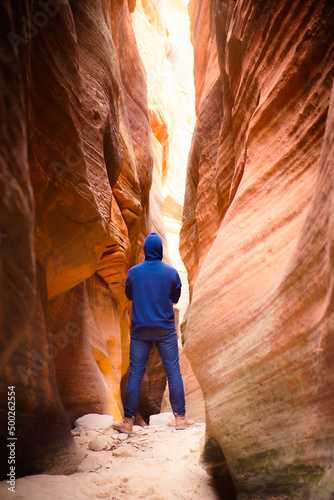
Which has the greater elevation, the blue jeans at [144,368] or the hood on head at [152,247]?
the hood on head at [152,247]

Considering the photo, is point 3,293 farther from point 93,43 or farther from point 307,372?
point 93,43

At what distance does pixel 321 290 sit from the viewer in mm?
1817

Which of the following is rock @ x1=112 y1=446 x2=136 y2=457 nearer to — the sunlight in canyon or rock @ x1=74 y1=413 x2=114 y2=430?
rock @ x1=74 y1=413 x2=114 y2=430

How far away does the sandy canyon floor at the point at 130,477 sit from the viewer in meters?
2.18

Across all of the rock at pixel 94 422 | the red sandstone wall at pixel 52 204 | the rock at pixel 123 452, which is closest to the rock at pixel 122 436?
the rock at pixel 94 422

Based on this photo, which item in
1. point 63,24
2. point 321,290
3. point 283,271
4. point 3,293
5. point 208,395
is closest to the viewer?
point 3,293


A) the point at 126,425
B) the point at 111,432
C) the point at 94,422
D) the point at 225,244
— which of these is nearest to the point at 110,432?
the point at 111,432

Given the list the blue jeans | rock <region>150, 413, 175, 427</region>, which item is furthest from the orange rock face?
rock <region>150, 413, 175, 427</region>

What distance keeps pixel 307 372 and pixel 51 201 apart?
9.13ft

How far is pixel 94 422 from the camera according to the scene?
479cm

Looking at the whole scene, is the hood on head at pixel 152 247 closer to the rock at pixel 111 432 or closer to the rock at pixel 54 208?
the rock at pixel 54 208

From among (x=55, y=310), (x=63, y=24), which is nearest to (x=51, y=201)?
(x=63, y=24)

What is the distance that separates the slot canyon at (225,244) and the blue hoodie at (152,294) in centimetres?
72

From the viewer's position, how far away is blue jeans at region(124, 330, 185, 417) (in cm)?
409
